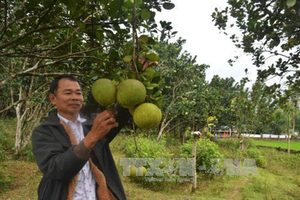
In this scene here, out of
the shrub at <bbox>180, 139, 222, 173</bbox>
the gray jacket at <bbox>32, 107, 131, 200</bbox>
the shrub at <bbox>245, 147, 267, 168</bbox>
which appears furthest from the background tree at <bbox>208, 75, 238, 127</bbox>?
the gray jacket at <bbox>32, 107, 131, 200</bbox>

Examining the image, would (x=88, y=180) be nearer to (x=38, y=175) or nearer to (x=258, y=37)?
(x=258, y=37)

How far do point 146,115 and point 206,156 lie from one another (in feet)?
25.7

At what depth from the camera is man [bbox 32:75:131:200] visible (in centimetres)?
145

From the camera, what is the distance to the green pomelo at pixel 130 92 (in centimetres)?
91

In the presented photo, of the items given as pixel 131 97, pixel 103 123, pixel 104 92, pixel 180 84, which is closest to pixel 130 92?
pixel 131 97

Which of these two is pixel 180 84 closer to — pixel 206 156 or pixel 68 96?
pixel 206 156

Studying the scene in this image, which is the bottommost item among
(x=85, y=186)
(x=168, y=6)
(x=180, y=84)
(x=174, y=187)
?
(x=174, y=187)

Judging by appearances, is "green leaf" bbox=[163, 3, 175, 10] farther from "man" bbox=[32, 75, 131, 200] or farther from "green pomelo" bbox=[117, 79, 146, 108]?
"man" bbox=[32, 75, 131, 200]

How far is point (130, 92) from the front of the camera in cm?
91

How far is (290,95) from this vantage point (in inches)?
131

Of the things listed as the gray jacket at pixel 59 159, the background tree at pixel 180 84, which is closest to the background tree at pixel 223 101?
the background tree at pixel 180 84

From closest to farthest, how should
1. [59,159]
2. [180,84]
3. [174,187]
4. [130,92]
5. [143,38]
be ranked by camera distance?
1. [130,92]
2. [143,38]
3. [59,159]
4. [174,187]
5. [180,84]

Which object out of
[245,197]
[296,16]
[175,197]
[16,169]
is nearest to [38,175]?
[16,169]

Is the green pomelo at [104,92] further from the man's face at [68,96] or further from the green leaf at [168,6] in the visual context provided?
the man's face at [68,96]
